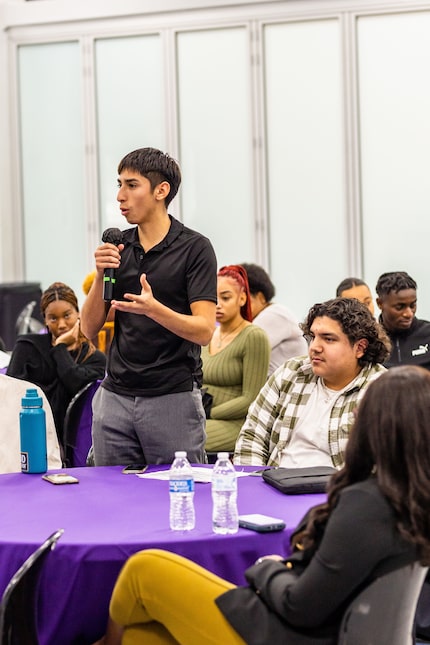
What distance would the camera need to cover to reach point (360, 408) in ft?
6.34

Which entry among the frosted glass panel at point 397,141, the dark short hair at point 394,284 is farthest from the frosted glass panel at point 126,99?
the dark short hair at point 394,284

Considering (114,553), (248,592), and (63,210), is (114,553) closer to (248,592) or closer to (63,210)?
(248,592)

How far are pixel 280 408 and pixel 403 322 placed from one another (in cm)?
180

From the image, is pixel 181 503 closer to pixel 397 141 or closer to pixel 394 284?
pixel 394 284

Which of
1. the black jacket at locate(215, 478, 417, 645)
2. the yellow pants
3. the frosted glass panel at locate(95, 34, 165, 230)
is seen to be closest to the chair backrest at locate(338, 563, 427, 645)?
the black jacket at locate(215, 478, 417, 645)

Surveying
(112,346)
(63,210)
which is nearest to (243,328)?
(112,346)

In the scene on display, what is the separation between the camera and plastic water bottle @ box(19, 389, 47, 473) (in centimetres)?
302

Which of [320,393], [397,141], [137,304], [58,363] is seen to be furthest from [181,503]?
[397,141]

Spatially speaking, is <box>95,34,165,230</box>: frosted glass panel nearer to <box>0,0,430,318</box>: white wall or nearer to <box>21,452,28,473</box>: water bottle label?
<box>0,0,430,318</box>: white wall

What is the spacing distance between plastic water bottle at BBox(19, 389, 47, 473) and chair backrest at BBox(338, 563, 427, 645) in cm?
140

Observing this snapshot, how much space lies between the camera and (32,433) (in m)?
3.02

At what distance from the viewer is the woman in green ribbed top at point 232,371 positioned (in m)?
4.58

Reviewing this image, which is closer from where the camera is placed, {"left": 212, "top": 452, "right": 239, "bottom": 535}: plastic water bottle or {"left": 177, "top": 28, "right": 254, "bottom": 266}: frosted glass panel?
{"left": 212, "top": 452, "right": 239, "bottom": 535}: plastic water bottle

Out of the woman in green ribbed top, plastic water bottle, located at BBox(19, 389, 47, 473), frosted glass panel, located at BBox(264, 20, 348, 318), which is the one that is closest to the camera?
plastic water bottle, located at BBox(19, 389, 47, 473)
